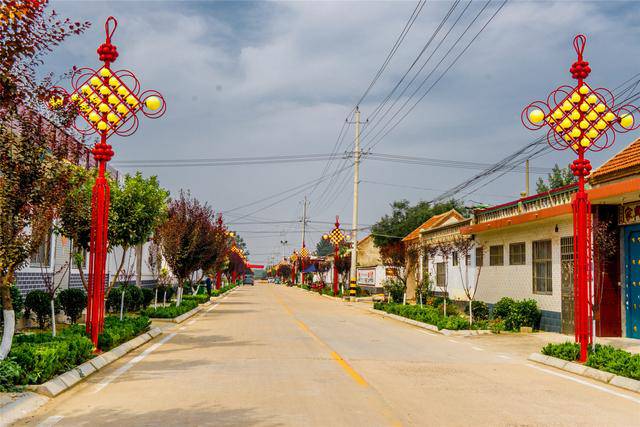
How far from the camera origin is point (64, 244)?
22688 mm

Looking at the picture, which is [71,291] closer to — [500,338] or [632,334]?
[500,338]

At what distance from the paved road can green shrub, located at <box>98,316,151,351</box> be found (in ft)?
1.71

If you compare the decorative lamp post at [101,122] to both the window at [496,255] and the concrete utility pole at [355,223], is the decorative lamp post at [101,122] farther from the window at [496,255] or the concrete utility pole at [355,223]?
the concrete utility pole at [355,223]

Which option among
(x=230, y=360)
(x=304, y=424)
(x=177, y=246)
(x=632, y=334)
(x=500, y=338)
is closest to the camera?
(x=304, y=424)

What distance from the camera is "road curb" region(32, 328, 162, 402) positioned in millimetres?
8602

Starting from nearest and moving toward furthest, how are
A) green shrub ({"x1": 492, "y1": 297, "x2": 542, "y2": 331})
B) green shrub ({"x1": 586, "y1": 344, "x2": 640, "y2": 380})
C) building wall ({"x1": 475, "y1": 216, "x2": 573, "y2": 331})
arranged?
green shrub ({"x1": 586, "y1": 344, "x2": 640, "y2": 380}), building wall ({"x1": 475, "y1": 216, "x2": 573, "y2": 331}), green shrub ({"x1": 492, "y1": 297, "x2": 542, "y2": 331})

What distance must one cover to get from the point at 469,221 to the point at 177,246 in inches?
516

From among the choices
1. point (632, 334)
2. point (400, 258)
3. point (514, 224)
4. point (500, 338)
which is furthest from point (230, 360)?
point (400, 258)

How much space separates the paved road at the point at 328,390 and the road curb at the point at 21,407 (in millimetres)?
181

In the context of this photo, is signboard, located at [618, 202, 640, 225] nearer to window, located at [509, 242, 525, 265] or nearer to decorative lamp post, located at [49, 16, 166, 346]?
window, located at [509, 242, 525, 265]

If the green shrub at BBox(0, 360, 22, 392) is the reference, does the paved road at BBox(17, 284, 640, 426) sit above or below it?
below

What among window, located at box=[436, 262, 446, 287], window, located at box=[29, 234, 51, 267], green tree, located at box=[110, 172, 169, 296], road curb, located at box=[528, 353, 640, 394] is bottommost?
road curb, located at box=[528, 353, 640, 394]

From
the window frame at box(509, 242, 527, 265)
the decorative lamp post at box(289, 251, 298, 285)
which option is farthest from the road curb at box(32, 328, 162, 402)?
the decorative lamp post at box(289, 251, 298, 285)

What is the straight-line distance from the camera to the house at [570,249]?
17.4 m
